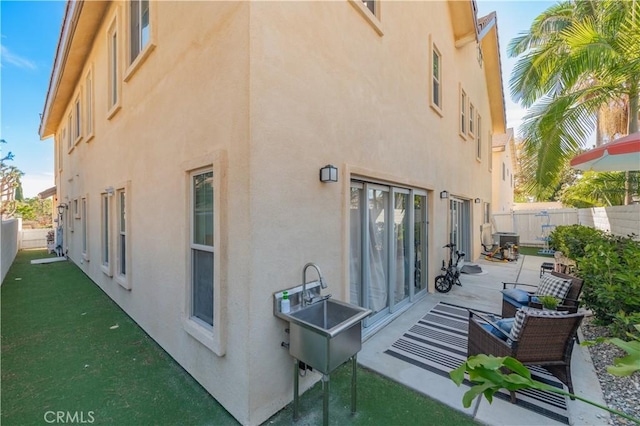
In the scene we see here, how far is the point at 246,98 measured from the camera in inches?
107

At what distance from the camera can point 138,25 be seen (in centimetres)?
535

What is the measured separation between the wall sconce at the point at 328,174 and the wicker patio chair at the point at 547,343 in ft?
8.62

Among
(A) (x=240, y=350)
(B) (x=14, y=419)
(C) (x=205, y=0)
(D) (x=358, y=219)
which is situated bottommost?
(B) (x=14, y=419)

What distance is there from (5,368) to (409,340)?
19.4ft

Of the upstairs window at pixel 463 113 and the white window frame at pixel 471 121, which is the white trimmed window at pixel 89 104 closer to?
the upstairs window at pixel 463 113

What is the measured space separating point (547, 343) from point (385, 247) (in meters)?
2.64

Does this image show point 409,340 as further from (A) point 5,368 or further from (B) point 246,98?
(A) point 5,368

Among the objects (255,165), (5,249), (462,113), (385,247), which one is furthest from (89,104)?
(462,113)

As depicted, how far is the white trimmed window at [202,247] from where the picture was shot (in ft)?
11.2

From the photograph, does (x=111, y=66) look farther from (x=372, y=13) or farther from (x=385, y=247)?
(x=385, y=247)

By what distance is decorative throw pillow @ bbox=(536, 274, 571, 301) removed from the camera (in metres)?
4.37

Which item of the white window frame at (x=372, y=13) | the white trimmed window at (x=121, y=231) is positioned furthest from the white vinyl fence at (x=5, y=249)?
the white window frame at (x=372, y=13)

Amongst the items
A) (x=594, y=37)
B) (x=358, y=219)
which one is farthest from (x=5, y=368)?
(x=594, y=37)

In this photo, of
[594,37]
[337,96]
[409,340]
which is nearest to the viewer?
[337,96]
